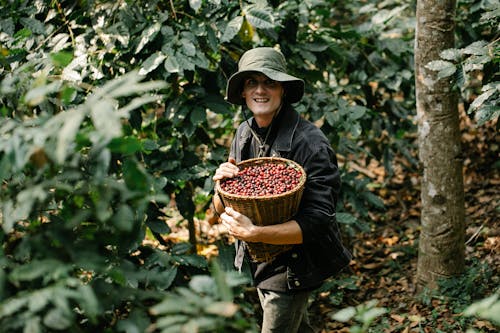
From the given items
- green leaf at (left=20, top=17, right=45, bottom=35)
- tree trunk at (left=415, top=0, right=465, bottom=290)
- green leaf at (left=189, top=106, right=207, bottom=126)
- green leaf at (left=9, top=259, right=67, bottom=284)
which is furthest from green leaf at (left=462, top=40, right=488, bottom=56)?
green leaf at (left=20, top=17, right=45, bottom=35)

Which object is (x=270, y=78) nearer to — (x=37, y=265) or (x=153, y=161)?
(x=153, y=161)

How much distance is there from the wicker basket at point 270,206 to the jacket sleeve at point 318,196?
64mm

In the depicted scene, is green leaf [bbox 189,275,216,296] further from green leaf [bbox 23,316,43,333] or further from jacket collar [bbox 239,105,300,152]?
jacket collar [bbox 239,105,300,152]

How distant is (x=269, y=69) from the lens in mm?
2230

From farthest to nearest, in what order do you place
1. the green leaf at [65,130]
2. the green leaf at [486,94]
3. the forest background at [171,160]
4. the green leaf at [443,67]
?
the green leaf at [443,67]
the green leaf at [486,94]
the forest background at [171,160]
the green leaf at [65,130]

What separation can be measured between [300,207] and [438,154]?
1.22 meters

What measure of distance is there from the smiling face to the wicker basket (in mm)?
248

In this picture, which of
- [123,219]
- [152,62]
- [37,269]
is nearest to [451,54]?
[152,62]

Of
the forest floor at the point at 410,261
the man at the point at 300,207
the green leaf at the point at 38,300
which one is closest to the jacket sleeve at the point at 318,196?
the man at the point at 300,207

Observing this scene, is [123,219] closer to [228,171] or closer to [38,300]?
[38,300]

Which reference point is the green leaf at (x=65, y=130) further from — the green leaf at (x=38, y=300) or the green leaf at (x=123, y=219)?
the green leaf at (x=38, y=300)

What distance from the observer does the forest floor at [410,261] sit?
2.98m

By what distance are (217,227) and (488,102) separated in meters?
2.30

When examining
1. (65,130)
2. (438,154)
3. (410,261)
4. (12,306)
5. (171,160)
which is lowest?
(410,261)
